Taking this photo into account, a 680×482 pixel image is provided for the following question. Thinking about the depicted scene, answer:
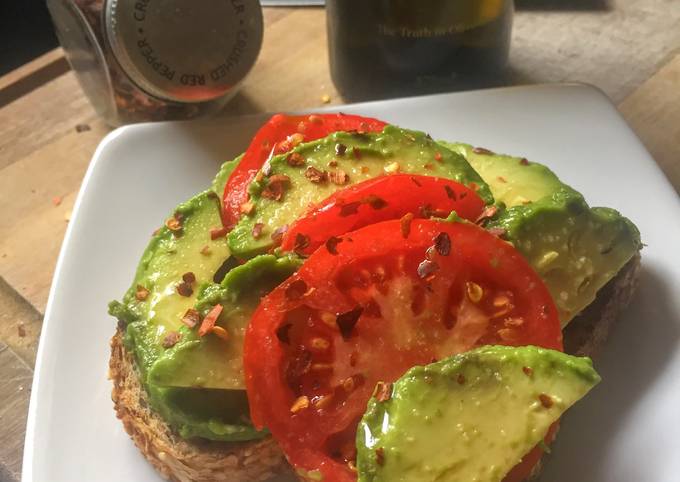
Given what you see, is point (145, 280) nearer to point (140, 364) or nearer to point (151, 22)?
point (140, 364)

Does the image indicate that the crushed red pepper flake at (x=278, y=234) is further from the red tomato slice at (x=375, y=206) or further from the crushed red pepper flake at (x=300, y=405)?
the crushed red pepper flake at (x=300, y=405)

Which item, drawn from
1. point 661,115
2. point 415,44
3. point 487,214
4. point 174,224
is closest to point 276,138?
point 174,224

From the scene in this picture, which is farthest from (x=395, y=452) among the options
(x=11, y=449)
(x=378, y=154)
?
(x=11, y=449)

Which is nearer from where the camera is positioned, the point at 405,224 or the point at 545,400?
the point at 545,400

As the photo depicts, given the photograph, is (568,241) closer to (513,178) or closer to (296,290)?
(513,178)

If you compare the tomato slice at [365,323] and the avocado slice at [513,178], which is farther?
the avocado slice at [513,178]

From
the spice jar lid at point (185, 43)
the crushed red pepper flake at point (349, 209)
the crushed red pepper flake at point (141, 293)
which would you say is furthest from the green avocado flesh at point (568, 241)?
the spice jar lid at point (185, 43)

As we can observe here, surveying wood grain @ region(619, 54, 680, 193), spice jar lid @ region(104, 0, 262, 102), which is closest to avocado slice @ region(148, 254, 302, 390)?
spice jar lid @ region(104, 0, 262, 102)
